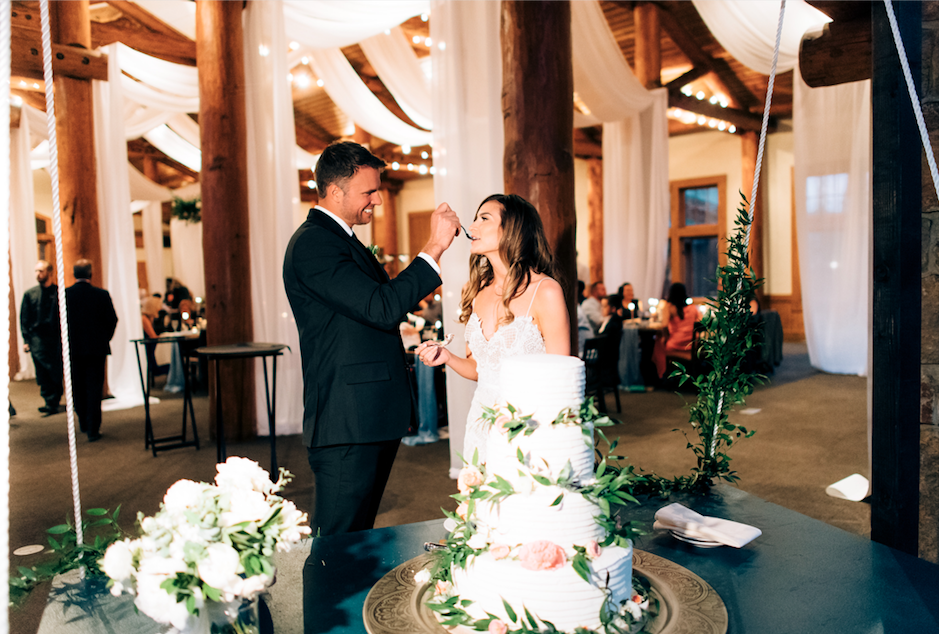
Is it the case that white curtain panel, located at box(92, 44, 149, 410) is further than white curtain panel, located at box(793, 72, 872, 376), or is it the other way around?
white curtain panel, located at box(793, 72, 872, 376)

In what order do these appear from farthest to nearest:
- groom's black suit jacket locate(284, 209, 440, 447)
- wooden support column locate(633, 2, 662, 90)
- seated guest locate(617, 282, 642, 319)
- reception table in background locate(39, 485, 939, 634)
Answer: wooden support column locate(633, 2, 662, 90) → seated guest locate(617, 282, 642, 319) → groom's black suit jacket locate(284, 209, 440, 447) → reception table in background locate(39, 485, 939, 634)

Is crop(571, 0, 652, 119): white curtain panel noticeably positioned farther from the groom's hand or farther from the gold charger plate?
the gold charger plate

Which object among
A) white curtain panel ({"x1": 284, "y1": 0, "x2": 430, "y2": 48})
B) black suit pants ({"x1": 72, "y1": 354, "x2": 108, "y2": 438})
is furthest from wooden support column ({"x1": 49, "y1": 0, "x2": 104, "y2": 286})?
white curtain panel ({"x1": 284, "y1": 0, "x2": 430, "y2": 48})

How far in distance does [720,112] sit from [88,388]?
9608 millimetres

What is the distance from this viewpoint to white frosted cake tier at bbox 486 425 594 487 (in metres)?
1.08

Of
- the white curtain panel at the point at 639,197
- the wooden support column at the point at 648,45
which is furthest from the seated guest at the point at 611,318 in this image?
the wooden support column at the point at 648,45

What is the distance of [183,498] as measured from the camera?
0.98 metres

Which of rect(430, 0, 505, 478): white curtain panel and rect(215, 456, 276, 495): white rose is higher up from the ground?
rect(430, 0, 505, 478): white curtain panel

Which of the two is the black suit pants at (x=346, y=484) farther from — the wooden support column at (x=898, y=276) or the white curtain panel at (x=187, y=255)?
the white curtain panel at (x=187, y=255)

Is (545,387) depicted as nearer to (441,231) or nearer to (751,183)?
(441,231)

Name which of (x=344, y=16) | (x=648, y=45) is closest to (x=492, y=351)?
(x=344, y=16)

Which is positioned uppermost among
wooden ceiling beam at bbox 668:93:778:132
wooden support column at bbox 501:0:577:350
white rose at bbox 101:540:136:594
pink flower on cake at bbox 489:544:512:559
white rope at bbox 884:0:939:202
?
wooden ceiling beam at bbox 668:93:778:132

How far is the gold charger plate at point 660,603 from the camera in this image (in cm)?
112

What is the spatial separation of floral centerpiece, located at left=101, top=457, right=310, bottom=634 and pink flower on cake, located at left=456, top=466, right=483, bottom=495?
30cm
